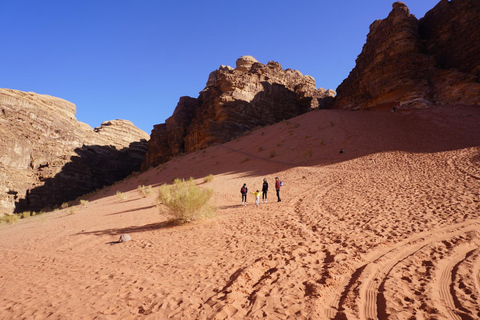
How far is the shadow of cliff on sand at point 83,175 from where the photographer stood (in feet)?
100

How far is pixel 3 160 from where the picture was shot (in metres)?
29.2

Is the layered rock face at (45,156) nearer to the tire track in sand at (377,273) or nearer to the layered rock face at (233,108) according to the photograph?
the layered rock face at (233,108)

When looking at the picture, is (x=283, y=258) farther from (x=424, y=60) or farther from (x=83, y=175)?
(x=83, y=175)

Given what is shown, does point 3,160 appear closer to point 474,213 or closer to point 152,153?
point 152,153

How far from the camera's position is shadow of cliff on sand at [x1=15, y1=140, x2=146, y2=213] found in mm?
30609

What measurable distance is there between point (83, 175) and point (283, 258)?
4176cm

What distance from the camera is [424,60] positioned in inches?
1063

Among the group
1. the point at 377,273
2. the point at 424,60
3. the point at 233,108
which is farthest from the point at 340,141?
the point at 233,108

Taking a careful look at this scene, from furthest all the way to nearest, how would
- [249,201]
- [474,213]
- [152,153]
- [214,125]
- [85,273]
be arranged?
[152,153] < [214,125] < [249,201] < [474,213] < [85,273]

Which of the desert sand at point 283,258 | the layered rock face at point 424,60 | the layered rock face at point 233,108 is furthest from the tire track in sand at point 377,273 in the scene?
the layered rock face at point 233,108

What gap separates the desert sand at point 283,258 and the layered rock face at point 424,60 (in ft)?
53.4

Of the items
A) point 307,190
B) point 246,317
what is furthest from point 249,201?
point 246,317

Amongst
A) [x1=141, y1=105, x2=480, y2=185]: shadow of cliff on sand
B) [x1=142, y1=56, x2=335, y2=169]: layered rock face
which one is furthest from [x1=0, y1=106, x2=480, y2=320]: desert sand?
[x1=142, y1=56, x2=335, y2=169]: layered rock face

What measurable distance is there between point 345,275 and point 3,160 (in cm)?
3956
